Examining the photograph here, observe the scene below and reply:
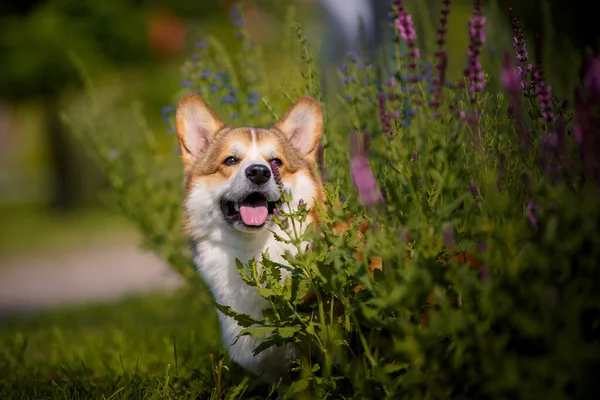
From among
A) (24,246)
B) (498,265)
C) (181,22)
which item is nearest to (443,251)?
(498,265)

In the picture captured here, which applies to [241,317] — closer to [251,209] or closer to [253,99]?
[251,209]

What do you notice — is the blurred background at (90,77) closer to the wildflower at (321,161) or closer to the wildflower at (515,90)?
the wildflower at (321,161)

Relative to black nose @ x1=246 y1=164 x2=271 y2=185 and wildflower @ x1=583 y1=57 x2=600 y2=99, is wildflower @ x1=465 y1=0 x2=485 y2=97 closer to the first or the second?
wildflower @ x1=583 y1=57 x2=600 y2=99

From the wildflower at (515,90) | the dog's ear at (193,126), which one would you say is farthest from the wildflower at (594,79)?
→ the dog's ear at (193,126)

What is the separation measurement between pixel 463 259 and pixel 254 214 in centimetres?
108

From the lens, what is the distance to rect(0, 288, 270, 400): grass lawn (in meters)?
2.97

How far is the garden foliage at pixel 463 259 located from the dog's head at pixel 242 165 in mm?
172

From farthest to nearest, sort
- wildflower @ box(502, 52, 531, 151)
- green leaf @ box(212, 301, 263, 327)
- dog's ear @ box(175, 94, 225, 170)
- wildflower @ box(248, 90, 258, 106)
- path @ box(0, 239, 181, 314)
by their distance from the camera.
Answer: path @ box(0, 239, 181, 314) → wildflower @ box(248, 90, 258, 106) → dog's ear @ box(175, 94, 225, 170) → green leaf @ box(212, 301, 263, 327) → wildflower @ box(502, 52, 531, 151)

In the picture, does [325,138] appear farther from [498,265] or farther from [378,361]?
[498,265]

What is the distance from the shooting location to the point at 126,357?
13.1ft

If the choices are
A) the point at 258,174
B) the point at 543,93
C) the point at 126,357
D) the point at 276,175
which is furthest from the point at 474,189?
the point at 126,357

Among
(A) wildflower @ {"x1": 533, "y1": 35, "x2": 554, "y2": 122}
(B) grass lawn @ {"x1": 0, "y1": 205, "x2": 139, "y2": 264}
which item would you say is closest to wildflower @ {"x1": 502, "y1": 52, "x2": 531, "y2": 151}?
(A) wildflower @ {"x1": 533, "y1": 35, "x2": 554, "y2": 122}

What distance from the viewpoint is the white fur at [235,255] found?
2906mm

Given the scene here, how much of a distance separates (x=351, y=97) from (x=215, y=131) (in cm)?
76
